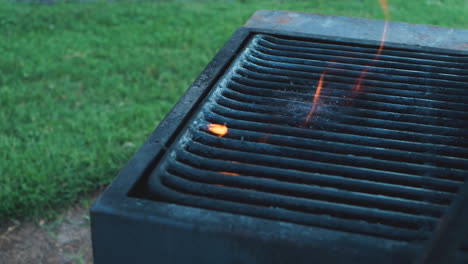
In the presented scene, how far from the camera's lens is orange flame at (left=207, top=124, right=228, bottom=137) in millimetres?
1593

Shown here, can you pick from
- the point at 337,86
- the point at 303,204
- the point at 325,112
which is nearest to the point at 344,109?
the point at 325,112

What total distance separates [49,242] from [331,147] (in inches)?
66.5

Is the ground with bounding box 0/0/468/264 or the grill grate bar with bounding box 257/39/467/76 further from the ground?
the grill grate bar with bounding box 257/39/467/76

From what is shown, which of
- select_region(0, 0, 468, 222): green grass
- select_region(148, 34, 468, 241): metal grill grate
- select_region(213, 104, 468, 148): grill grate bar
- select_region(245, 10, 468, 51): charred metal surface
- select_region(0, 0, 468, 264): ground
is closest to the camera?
select_region(148, 34, 468, 241): metal grill grate

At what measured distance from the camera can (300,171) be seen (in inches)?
56.1

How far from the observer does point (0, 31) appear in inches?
196

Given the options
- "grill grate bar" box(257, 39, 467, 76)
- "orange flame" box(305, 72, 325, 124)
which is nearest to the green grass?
"grill grate bar" box(257, 39, 467, 76)

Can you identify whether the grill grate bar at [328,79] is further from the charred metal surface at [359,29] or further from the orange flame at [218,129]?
the charred metal surface at [359,29]

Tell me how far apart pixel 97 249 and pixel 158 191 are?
194 mm

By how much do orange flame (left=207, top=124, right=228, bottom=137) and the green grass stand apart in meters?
1.52

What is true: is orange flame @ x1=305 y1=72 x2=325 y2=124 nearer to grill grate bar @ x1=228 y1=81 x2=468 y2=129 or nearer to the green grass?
grill grate bar @ x1=228 y1=81 x2=468 y2=129

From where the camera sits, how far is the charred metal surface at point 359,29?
2.47 m

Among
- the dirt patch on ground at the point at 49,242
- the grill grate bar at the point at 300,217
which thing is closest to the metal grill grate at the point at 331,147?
the grill grate bar at the point at 300,217

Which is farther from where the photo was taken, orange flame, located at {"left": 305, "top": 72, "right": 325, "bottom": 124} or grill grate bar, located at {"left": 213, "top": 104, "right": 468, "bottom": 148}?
orange flame, located at {"left": 305, "top": 72, "right": 325, "bottom": 124}
